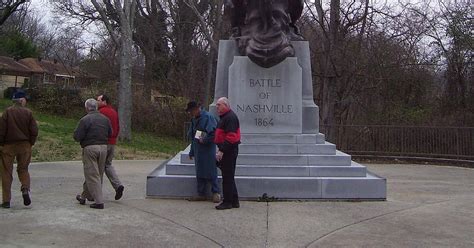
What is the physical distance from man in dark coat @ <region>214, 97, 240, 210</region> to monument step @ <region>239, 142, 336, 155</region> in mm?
1841

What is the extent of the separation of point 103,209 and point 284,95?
15.0 ft

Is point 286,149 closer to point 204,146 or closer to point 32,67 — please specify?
point 204,146

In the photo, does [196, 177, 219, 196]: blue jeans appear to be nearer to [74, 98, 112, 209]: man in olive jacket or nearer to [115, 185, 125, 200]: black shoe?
[115, 185, 125, 200]: black shoe

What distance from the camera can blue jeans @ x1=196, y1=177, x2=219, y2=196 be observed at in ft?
29.0

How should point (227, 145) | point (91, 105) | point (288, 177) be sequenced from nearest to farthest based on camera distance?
point (227, 145) < point (91, 105) < point (288, 177)

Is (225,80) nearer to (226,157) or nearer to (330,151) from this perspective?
(330,151)

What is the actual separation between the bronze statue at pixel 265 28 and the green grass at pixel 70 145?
30.7 feet

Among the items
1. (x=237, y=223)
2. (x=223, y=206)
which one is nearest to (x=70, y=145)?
(x=223, y=206)

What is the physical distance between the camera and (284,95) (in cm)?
1098

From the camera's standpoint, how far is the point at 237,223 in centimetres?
732

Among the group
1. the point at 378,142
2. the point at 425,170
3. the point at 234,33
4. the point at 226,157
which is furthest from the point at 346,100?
the point at 226,157

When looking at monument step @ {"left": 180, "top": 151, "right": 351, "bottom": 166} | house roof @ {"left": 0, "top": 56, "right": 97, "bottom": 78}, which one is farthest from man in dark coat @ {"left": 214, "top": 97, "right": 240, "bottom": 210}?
house roof @ {"left": 0, "top": 56, "right": 97, "bottom": 78}

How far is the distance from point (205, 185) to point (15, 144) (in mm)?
3080

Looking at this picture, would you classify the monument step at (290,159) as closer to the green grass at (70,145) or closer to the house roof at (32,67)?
the green grass at (70,145)
